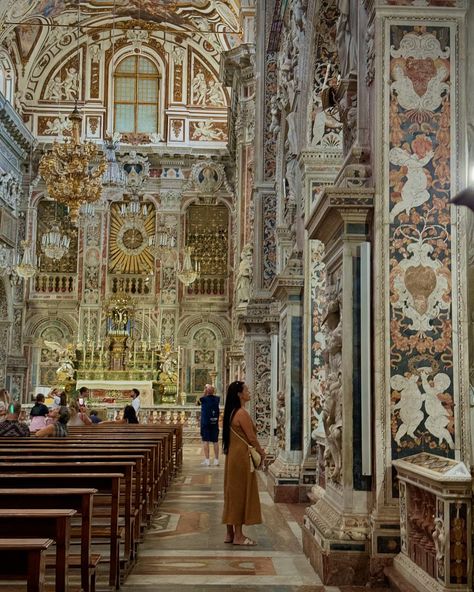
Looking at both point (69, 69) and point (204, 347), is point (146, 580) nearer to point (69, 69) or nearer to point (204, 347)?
point (204, 347)

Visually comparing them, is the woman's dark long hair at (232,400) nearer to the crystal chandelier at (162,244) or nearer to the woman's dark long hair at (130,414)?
the woman's dark long hair at (130,414)

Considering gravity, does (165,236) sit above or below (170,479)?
above

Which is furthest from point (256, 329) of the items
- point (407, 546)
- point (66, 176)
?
point (407, 546)

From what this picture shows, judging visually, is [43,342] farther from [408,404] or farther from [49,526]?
[49,526]

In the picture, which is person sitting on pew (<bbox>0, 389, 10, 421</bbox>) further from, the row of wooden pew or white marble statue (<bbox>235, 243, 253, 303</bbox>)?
white marble statue (<bbox>235, 243, 253, 303</bbox>)

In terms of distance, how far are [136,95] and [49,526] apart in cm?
3089

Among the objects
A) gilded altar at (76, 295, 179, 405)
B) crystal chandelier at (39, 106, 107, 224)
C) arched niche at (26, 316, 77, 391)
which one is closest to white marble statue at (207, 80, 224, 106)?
gilded altar at (76, 295, 179, 405)

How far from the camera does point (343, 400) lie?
6.20 meters

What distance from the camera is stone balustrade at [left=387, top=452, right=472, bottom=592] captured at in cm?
462

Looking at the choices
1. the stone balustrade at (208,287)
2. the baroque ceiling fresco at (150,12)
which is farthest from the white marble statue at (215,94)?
the stone balustrade at (208,287)

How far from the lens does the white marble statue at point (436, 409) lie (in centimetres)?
599

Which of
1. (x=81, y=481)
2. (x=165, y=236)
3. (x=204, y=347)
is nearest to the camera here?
(x=81, y=481)

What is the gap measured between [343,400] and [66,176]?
1339 cm

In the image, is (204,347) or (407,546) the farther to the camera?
(204,347)
